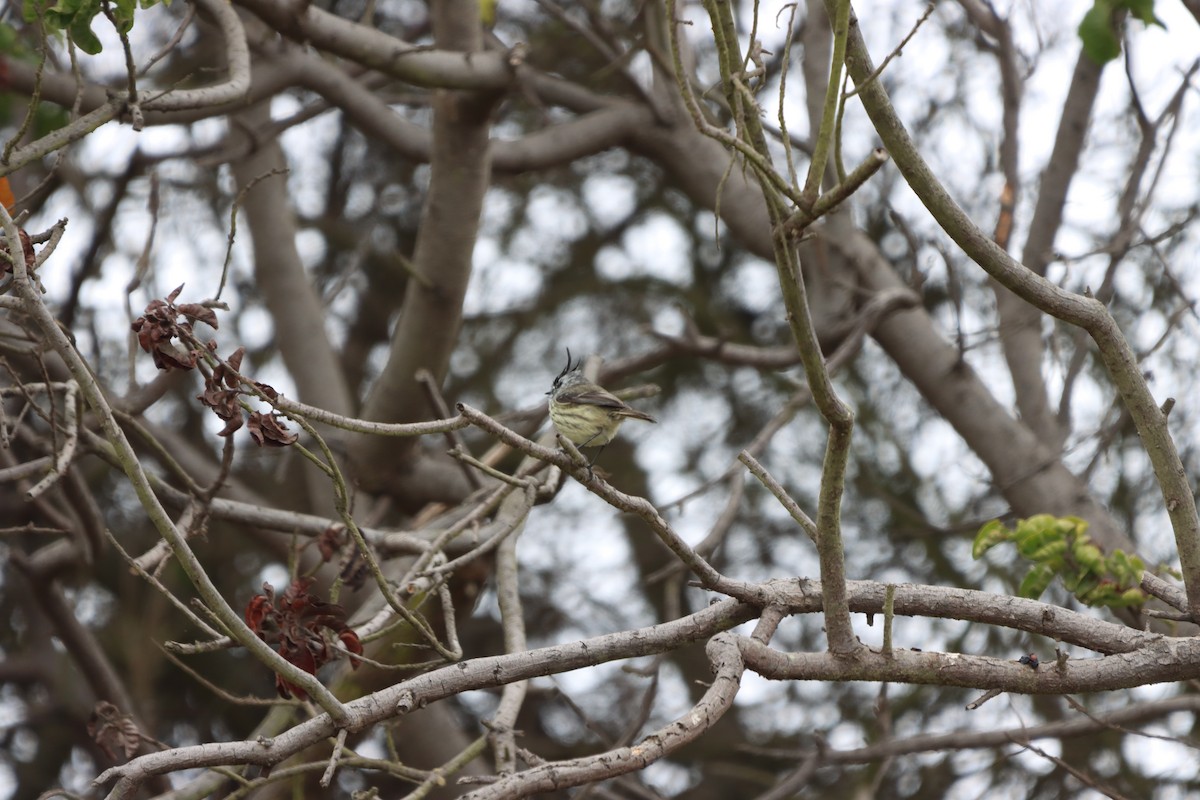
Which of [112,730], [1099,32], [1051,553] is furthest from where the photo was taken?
[1099,32]

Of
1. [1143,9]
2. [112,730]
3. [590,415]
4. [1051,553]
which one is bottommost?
[112,730]

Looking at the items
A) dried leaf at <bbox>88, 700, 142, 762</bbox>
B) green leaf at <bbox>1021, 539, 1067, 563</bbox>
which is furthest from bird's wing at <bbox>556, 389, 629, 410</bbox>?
dried leaf at <bbox>88, 700, 142, 762</bbox>

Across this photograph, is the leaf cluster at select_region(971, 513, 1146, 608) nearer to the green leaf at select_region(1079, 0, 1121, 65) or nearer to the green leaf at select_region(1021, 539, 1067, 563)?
the green leaf at select_region(1021, 539, 1067, 563)

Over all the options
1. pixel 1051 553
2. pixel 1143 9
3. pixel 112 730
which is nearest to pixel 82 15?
pixel 112 730

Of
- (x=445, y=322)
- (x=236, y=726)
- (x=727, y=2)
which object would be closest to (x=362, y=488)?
(x=445, y=322)

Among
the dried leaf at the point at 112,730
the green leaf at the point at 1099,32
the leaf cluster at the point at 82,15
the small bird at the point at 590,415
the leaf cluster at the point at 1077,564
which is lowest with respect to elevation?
the dried leaf at the point at 112,730

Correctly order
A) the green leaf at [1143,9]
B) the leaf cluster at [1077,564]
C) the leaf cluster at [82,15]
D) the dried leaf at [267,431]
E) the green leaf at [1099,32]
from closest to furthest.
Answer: the dried leaf at [267,431] → the leaf cluster at [82,15] → the leaf cluster at [1077,564] → the green leaf at [1143,9] → the green leaf at [1099,32]

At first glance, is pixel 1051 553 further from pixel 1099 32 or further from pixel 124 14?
pixel 124 14

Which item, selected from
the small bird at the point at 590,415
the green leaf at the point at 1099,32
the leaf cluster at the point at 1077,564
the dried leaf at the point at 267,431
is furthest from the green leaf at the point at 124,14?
the green leaf at the point at 1099,32

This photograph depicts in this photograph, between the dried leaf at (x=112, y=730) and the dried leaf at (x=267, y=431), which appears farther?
the dried leaf at (x=112, y=730)

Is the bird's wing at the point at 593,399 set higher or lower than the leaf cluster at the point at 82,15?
higher

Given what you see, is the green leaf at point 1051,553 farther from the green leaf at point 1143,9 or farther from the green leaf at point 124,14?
the green leaf at point 124,14

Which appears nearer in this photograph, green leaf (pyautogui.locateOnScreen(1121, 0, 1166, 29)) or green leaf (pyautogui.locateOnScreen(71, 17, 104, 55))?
green leaf (pyautogui.locateOnScreen(71, 17, 104, 55))

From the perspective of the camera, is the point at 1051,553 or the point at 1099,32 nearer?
the point at 1051,553
